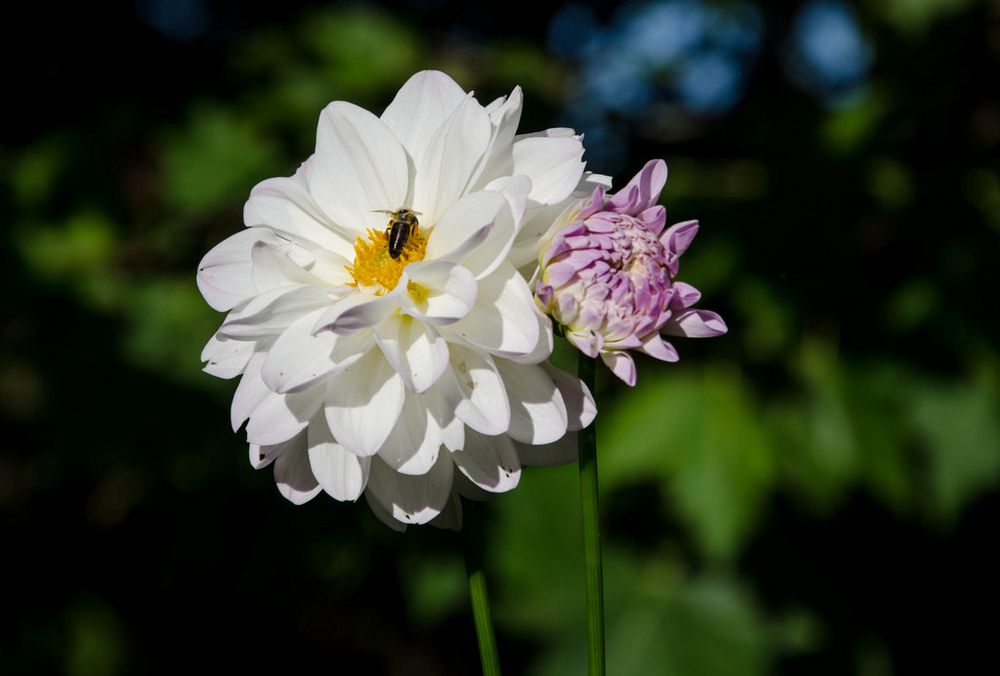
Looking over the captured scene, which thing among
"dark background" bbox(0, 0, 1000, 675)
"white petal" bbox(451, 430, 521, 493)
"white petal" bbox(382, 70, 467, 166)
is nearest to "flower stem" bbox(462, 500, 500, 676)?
"white petal" bbox(451, 430, 521, 493)

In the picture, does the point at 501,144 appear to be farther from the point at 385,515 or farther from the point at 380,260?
the point at 385,515

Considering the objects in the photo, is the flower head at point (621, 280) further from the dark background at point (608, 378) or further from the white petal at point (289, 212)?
the dark background at point (608, 378)

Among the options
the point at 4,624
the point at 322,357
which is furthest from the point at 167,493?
the point at 322,357

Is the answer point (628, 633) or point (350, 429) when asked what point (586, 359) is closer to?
point (350, 429)

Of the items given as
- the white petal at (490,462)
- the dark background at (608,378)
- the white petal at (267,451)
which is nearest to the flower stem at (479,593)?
the white petal at (490,462)

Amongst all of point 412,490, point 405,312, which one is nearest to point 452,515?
point 412,490

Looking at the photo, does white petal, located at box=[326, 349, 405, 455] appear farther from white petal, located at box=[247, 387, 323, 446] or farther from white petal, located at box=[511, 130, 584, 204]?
white petal, located at box=[511, 130, 584, 204]
